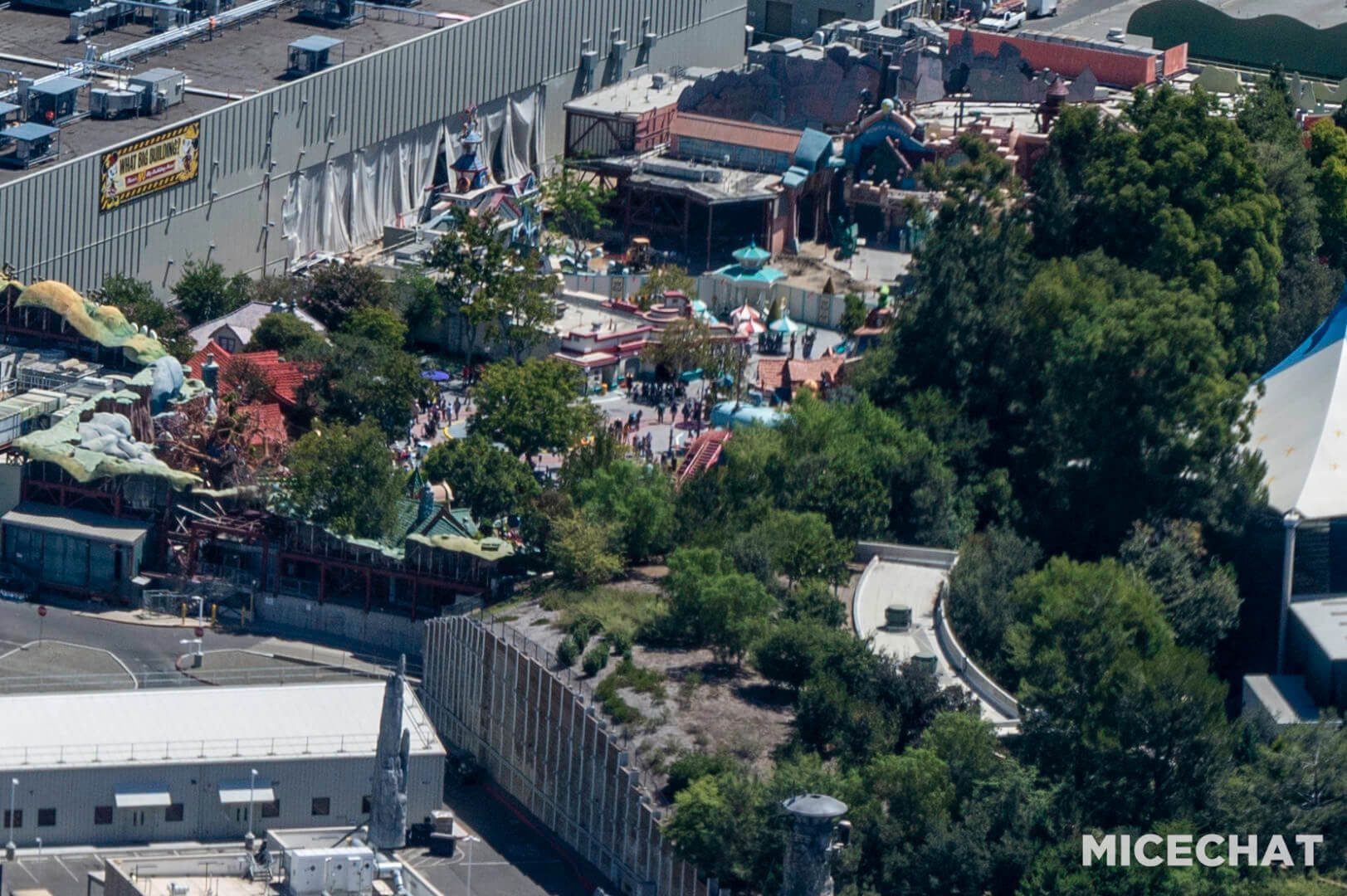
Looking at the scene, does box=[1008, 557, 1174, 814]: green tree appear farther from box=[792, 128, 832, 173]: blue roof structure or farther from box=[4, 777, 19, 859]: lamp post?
box=[792, 128, 832, 173]: blue roof structure

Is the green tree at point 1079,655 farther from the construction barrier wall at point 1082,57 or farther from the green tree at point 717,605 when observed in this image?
the construction barrier wall at point 1082,57

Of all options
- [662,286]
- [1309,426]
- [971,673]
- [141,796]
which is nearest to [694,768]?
[971,673]

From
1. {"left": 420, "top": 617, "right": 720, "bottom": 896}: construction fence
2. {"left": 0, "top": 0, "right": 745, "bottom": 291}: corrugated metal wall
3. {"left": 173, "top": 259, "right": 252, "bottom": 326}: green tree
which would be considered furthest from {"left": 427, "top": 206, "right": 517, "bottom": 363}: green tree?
{"left": 420, "top": 617, "right": 720, "bottom": 896}: construction fence

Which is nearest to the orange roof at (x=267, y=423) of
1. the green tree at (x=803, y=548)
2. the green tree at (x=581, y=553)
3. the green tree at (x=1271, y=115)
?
the green tree at (x=581, y=553)

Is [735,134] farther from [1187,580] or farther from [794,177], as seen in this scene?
[1187,580]

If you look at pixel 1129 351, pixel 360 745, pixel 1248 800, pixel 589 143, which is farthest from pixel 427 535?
pixel 589 143

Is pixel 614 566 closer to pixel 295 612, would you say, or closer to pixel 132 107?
pixel 295 612
